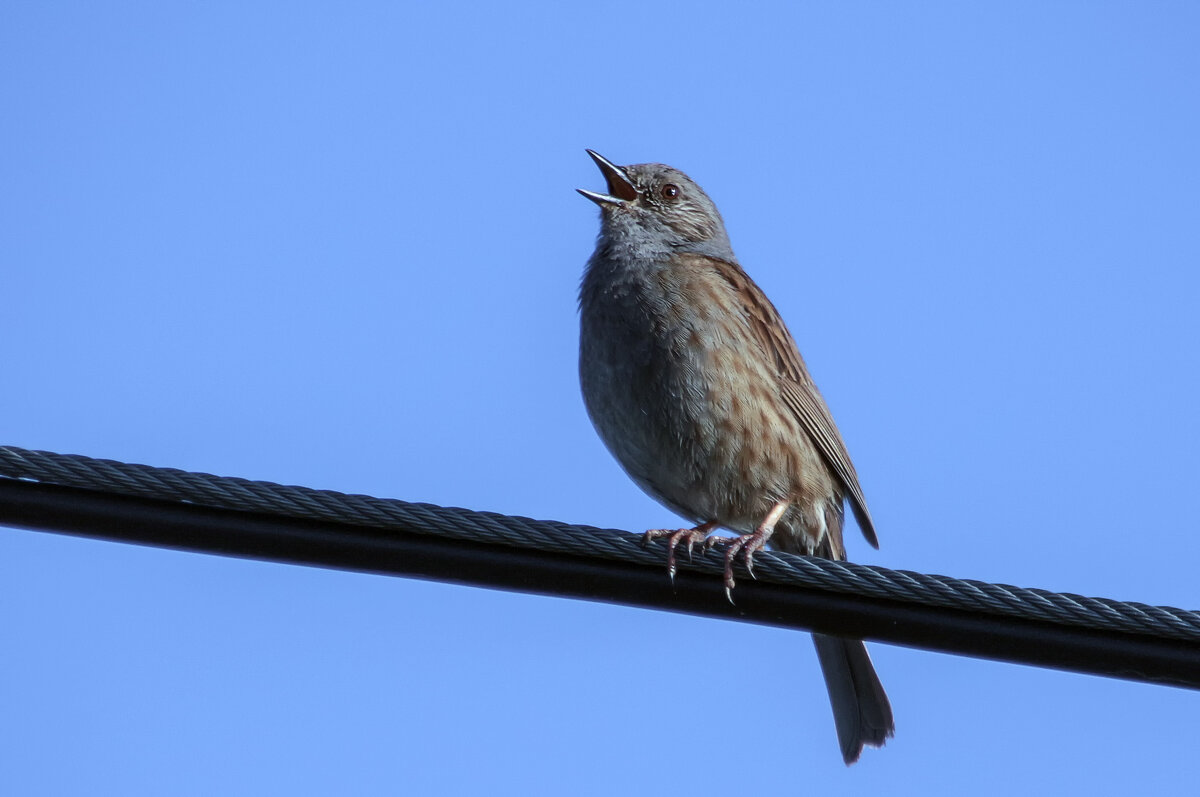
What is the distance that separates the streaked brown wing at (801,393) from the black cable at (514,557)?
2.62 metres

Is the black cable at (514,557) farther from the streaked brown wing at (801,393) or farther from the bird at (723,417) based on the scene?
the streaked brown wing at (801,393)

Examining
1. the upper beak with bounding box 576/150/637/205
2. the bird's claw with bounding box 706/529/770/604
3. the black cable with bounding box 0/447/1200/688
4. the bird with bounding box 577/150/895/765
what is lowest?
the black cable with bounding box 0/447/1200/688

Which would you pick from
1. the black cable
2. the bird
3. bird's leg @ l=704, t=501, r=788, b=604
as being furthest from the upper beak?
the black cable

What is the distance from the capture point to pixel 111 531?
3734 mm

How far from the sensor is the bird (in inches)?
248

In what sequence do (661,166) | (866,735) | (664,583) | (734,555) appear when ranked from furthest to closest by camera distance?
(661,166)
(866,735)
(734,555)
(664,583)

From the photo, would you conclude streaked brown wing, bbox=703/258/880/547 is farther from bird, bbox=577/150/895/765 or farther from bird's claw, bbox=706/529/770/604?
bird's claw, bbox=706/529/770/604

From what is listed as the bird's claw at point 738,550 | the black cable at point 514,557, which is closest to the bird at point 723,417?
the bird's claw at point 738,550

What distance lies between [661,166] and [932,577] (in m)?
4.56

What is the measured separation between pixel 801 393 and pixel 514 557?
10.2 ft

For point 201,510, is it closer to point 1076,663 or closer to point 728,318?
point 1076,663

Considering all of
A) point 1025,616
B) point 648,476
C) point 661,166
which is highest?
point 661,166

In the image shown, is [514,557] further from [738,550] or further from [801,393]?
[801,393]

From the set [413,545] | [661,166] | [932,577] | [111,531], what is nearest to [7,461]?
[111,531]
